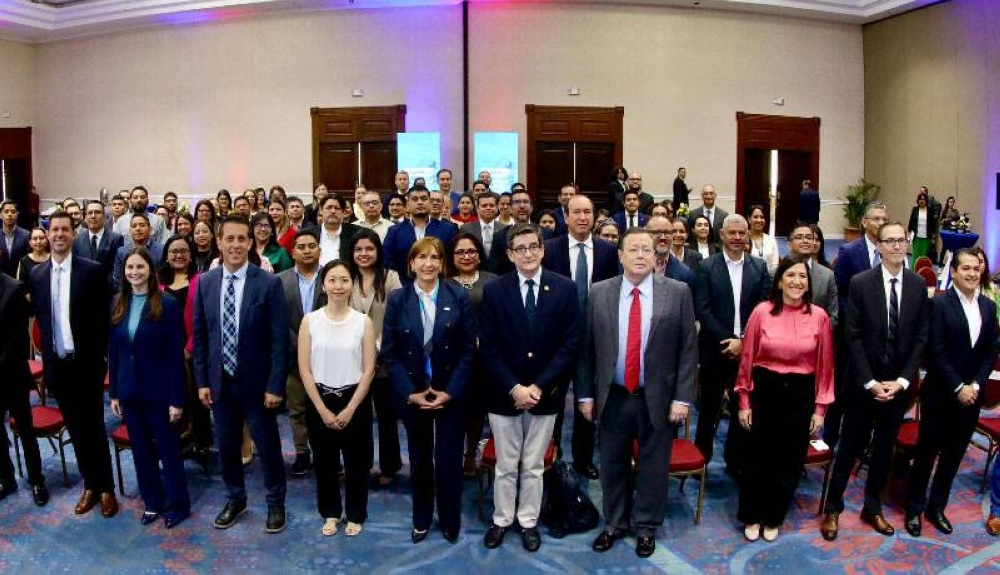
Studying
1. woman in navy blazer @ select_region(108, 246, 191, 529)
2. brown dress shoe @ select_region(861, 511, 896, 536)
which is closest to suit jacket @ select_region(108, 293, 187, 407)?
woman in navy blazer @ select_region(108, 246, 191, 529)

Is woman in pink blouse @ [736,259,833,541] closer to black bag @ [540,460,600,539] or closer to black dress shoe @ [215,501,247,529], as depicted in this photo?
black bag @ [540,460,600,539]

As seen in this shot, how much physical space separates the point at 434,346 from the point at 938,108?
1341cm

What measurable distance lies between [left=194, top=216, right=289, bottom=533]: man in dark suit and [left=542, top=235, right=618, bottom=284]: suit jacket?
59.0 inches

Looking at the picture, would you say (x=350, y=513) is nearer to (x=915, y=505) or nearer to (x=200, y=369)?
(x=200, y=369)

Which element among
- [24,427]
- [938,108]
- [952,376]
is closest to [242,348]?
[24,427]

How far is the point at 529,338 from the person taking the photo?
347cm

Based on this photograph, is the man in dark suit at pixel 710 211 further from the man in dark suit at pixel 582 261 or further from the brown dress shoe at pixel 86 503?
the brown dress shoe at pixel 86 503

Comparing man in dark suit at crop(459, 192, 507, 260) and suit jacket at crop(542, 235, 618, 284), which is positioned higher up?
man in dark suit at crop(459, 192, 507, 260)

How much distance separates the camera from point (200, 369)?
3.76 meters

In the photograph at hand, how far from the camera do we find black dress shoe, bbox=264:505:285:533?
12.3ft

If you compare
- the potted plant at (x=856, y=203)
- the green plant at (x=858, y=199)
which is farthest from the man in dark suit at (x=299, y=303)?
the green plant at (x=858, y=199)

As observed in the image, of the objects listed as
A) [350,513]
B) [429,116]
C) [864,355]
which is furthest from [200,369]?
[429,116]

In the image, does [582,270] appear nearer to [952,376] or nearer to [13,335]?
[952,376]

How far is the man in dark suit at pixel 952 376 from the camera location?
11.9 ft
